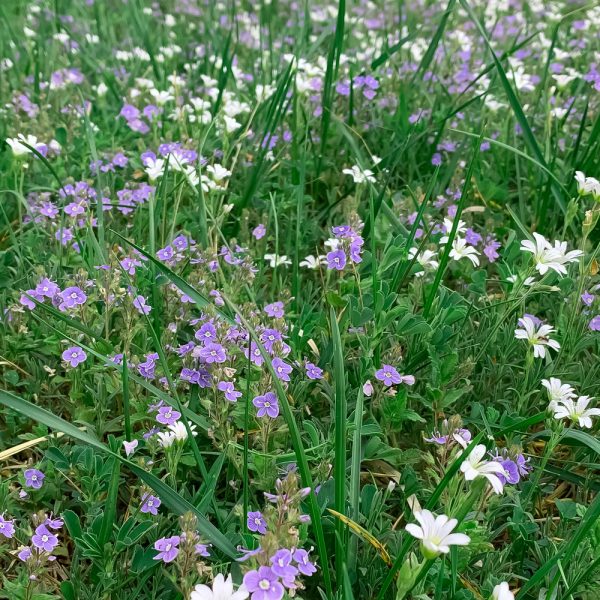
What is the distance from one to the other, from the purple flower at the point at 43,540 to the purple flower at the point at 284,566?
673mm

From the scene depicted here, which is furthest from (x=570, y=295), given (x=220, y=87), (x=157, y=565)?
(x=220, y=87)

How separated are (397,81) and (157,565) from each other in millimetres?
3321

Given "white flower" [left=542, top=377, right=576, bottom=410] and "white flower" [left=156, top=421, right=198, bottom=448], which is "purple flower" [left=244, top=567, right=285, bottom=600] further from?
"white flower" [left=542, top=377, right=576, bottom=410]

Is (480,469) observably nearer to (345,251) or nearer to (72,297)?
(345,251)

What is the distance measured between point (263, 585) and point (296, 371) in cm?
107

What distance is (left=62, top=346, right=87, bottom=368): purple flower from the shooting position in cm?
224

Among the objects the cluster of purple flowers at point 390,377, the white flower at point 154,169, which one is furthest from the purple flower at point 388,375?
the white flower at point 154,169

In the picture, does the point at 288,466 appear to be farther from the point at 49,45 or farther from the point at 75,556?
the point at 49,45

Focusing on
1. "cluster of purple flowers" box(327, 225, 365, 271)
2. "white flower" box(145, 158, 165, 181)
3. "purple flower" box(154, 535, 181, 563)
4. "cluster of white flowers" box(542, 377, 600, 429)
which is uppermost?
"cluster of purple flowers" box(327, 225, 365, 271)

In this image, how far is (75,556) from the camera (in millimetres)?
1916

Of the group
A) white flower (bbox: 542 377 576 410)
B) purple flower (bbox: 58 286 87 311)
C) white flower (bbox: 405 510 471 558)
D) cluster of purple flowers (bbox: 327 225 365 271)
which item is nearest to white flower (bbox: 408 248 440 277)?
cluster of purple flowers (bbox: 327 225 365 271)

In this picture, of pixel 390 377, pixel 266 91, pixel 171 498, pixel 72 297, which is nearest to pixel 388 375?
pixel 390 377

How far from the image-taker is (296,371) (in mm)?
2459

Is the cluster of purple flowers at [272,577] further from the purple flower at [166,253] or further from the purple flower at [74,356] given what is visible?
the purple flower at [166,253]
